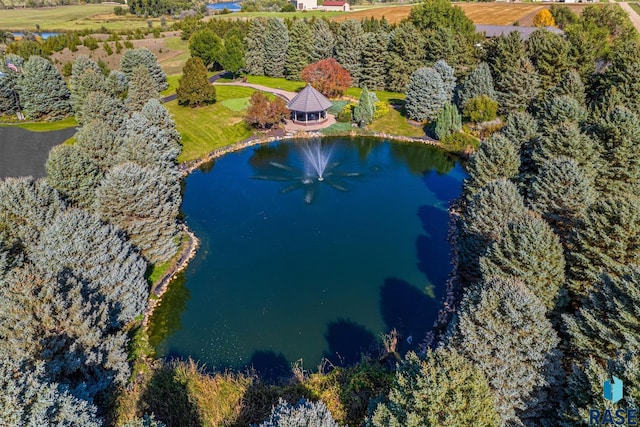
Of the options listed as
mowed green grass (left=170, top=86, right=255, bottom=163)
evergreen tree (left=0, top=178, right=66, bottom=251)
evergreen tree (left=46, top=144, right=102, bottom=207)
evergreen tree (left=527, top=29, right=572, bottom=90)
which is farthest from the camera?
evergreen tree (left=527, top=29, right=572, bottom=90)

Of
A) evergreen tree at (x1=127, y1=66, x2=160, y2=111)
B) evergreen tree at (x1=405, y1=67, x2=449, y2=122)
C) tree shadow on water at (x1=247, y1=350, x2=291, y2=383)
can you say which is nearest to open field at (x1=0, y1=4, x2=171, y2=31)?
evergreen tree at (x1=127, y1=66, x2=160, y2=111)

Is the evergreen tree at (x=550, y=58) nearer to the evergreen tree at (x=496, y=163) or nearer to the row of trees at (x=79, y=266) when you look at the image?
the evergreen tree at (x=496, y=163)

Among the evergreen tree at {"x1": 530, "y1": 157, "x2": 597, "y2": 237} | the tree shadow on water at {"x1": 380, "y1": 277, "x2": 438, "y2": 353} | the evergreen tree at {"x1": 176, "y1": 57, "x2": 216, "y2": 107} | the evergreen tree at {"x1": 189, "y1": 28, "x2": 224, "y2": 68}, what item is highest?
the evergreen tree at {"x1": 189, "y1": 28, "x2": 224, "y2": 68}

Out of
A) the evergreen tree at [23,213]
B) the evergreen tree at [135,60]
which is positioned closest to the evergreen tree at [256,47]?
the evergreen tree at [135,60]

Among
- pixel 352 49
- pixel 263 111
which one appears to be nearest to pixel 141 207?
pixel 263 111

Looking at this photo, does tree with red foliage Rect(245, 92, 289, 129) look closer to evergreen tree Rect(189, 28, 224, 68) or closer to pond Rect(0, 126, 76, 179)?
pond Rect(0, 126, 76, 179)

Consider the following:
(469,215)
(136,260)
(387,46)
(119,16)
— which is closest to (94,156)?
(136,260)

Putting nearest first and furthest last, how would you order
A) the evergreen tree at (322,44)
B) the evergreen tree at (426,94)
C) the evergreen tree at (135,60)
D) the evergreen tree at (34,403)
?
the evergreen tree at (34,403), the evergreen tree at (426,94), the evergreen tree at (135,60), the evergreen tree at (322,44)
